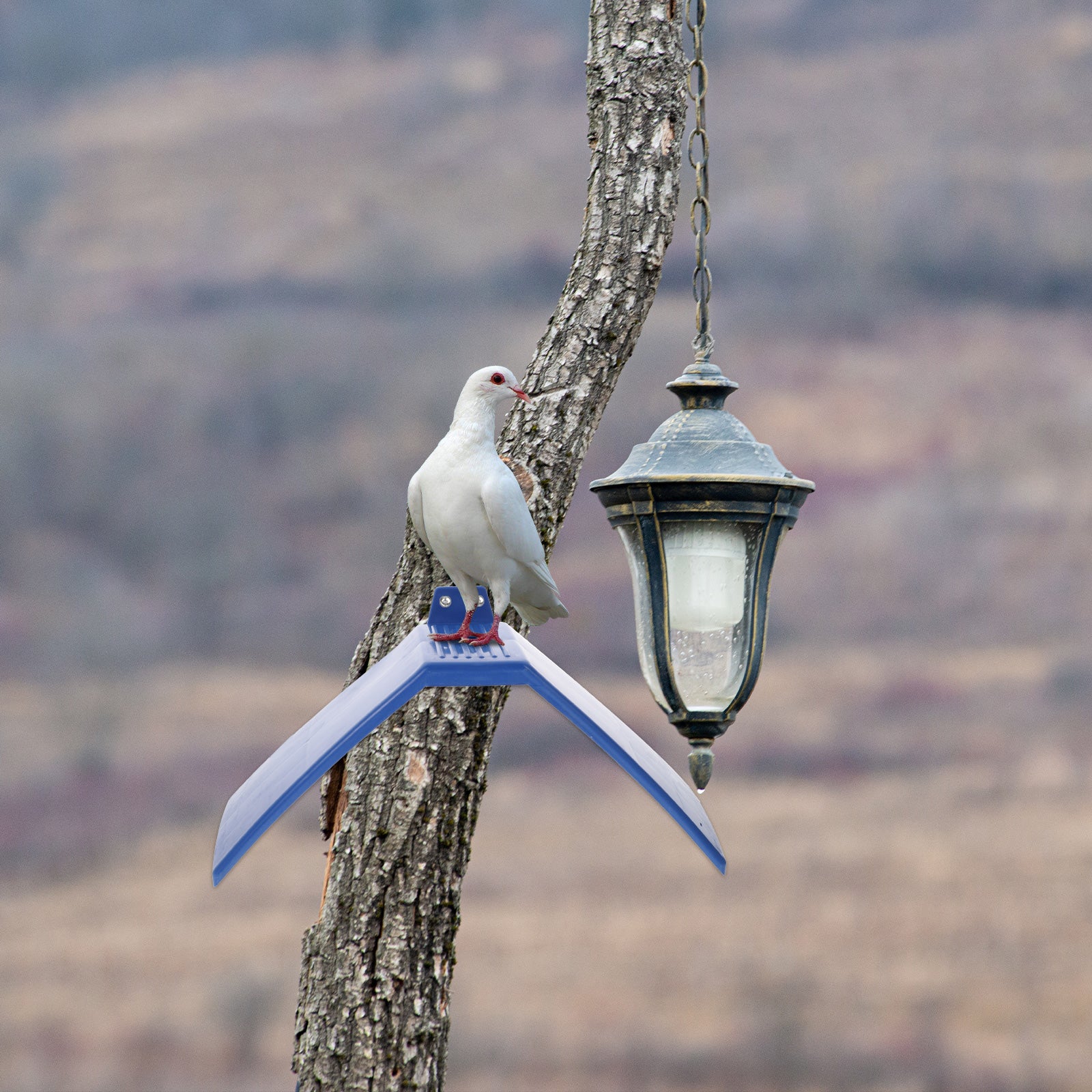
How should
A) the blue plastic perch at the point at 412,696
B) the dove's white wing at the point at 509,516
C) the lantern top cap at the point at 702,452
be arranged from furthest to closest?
the lantern top cap at the point at 702,452 < the dove's white wing at the point at 509,516 < the blue plastic perch at the point at 412,696

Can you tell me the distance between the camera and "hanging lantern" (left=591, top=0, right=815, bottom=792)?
3471 mm

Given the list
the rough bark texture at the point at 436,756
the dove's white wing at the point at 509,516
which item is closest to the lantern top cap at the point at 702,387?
the dove's white wing at the point at 509,516

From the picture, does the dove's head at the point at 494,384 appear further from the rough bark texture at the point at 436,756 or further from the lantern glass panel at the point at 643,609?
the rough bark texture at the point at 436,756

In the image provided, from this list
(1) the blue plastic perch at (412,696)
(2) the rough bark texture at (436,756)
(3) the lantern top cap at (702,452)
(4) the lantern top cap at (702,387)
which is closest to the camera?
(1) the blue plastic perch at (412,696)

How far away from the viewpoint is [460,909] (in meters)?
4.98

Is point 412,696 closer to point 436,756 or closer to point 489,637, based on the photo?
point 489,637

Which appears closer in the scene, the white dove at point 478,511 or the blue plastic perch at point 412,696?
the blue plastic perch at point 412,696

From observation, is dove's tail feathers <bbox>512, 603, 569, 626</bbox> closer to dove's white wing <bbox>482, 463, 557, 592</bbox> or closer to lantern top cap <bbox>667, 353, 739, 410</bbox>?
dove's white wing <bbox>482, 463, 557, 592</bbox>

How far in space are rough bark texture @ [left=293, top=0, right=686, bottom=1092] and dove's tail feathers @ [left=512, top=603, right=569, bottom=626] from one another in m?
1.16

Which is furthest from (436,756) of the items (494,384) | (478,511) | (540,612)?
(494,384)

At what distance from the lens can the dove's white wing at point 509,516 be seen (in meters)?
3.34

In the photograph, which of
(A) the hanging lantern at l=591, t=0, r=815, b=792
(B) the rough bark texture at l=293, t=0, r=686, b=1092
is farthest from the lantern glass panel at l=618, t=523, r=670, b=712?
(B) the rough bark texture at l=293, t=0, r=686, b=1092

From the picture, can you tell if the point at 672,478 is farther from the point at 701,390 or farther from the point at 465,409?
the point at 465,409

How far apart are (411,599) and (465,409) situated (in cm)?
179
